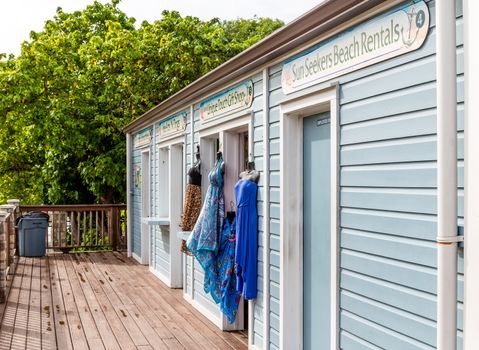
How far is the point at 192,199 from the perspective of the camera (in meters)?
6.53

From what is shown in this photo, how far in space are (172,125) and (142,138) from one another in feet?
8.16

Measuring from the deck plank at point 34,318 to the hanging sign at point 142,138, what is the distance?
2.81 m

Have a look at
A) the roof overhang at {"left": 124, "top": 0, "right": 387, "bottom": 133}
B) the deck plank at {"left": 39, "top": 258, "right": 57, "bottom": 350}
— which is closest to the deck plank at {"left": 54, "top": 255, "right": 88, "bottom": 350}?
the deck plank at {"left": 39, "top": 258, "right": 57, "bottom": 350}

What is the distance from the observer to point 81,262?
35.0 feet

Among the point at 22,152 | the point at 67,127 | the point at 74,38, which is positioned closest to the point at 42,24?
the point at 74,38

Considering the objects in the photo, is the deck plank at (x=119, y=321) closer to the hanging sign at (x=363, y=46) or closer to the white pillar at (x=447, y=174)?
the hanging sign at (x=363, y=46)

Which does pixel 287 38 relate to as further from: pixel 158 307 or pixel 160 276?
pixel 160 276

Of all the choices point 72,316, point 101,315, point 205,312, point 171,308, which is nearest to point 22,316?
point 72,316

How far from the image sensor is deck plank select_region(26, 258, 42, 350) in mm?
5387

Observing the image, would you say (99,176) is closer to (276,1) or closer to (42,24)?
(42,24)

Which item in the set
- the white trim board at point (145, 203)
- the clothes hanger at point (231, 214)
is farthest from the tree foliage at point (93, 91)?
the clothes hanger at point (231, 214)

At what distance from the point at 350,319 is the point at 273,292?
1233 mm

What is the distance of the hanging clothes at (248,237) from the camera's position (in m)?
4.85
